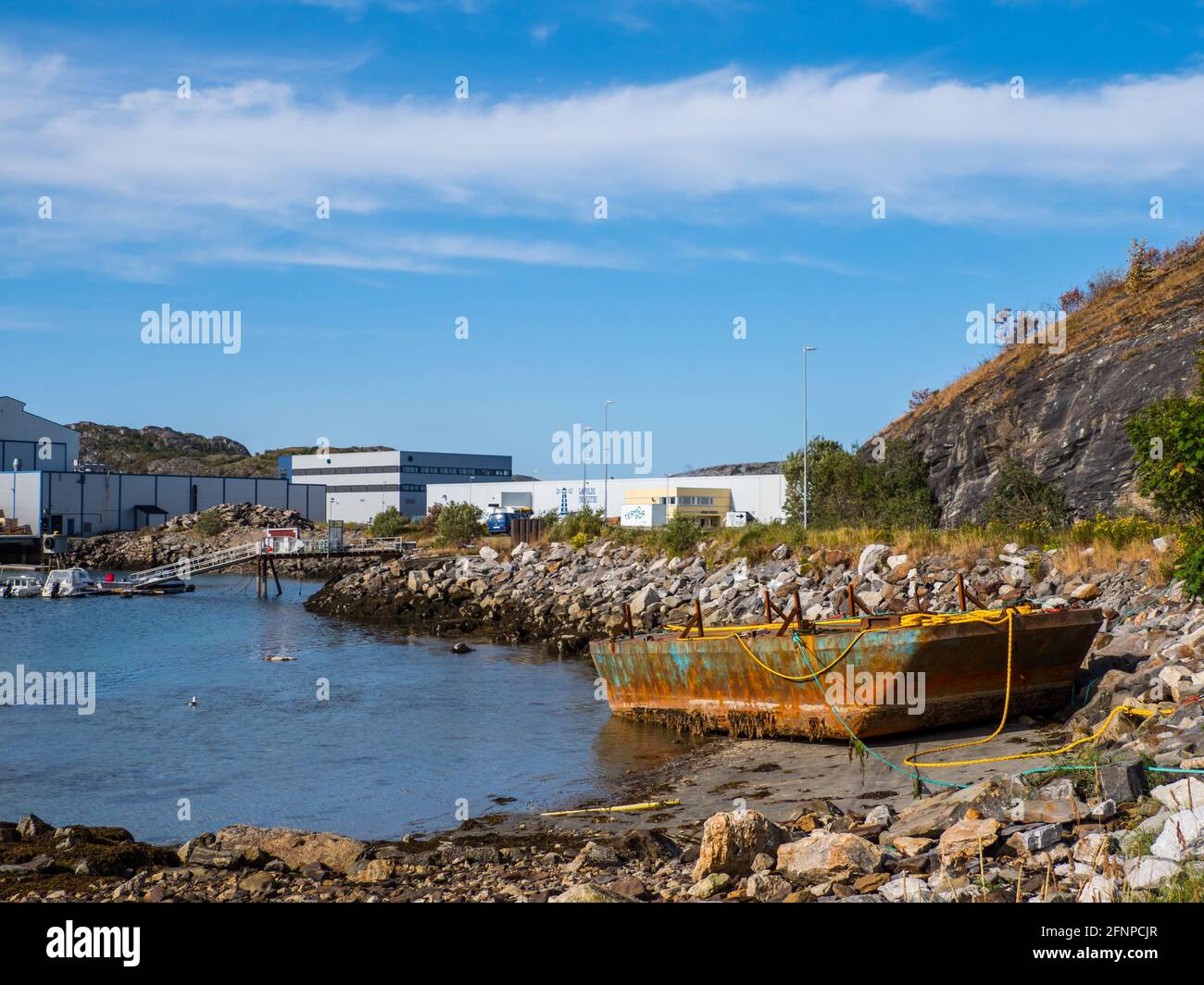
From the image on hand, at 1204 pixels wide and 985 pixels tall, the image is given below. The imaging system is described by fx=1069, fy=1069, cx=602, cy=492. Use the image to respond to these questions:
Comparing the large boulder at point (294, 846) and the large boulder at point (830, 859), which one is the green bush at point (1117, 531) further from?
the large boulder at point (294, 846)

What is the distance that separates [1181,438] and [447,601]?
111ft

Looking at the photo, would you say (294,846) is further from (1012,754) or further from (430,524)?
(430,524)

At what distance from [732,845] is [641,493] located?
2719 inches

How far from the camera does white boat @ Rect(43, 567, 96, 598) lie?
2379 inches

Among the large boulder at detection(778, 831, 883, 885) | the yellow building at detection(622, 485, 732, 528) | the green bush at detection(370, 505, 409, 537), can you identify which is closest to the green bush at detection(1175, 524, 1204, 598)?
the large boulder at detection(778, 831, 883, 885)

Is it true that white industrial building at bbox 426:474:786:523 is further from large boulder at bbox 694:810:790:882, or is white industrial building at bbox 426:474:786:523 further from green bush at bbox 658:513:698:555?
large boulder at bbox 694:810:790:882

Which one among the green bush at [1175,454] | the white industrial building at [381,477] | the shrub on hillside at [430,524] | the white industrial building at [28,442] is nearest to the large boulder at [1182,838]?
the green bush at [1175,454]

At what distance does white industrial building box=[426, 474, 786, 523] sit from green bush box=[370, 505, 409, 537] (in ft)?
25.4

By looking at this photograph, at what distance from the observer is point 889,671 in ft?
53.1

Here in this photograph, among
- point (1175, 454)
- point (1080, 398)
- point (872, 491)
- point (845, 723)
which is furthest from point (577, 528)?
point (1175, 454)

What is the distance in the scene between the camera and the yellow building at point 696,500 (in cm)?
7336

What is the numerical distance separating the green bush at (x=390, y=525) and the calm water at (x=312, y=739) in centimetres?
4745
